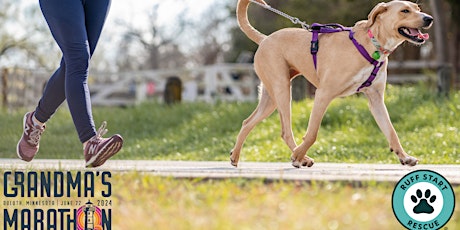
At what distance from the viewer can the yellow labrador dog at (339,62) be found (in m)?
6.00

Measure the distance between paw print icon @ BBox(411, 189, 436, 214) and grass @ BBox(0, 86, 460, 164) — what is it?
166 inches

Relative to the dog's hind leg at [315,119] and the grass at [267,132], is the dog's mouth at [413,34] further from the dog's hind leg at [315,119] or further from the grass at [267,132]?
the grass at [267,132]

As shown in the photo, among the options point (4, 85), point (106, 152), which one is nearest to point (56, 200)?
point (106, 152)

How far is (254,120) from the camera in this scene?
22.7ft

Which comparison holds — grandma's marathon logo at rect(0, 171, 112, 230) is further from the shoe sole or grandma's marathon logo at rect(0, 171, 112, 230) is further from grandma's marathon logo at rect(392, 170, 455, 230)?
grandma's marathon logo at rect(392, 170, 455, 230)

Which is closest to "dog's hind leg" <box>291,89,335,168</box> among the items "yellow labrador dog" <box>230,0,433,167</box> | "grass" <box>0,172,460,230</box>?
"yellow labrador dog" <box>230,0,433,167</box>

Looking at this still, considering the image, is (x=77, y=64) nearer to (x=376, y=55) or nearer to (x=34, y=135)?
(x=34, y=135)

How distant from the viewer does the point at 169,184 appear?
4.84 m

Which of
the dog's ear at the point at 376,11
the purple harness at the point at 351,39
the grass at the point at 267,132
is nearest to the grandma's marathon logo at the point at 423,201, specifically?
the purple harness at the point at 351,39

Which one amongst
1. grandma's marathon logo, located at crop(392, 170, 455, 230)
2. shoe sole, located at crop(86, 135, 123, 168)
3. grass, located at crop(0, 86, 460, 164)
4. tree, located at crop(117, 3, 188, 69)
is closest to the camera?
grandma's marathon logo, located at crop(392, 170, 455, 230)

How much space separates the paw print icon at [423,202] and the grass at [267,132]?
13.8ft

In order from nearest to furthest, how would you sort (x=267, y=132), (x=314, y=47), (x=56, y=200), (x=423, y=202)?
(x=423, y=202)
(x=56, y=200)
(x=314, y=47)
(x=267, y=132)

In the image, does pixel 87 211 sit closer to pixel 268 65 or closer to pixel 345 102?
pixel 268 65

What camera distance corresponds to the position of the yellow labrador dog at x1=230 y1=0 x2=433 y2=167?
6004 mm
